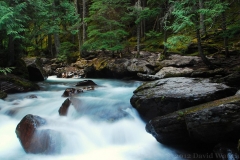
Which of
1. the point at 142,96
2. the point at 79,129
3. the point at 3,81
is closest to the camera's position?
the point at 79,129

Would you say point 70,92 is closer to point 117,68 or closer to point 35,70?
point 117,68

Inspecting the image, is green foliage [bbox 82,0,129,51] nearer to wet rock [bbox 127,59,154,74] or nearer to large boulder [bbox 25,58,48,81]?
wet rock [bbox 127,59,154,74]

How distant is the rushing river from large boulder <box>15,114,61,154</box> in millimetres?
149

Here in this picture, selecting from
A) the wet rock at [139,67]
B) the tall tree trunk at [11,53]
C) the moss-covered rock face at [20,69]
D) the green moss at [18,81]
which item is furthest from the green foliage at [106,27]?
the green moss at [18,81]

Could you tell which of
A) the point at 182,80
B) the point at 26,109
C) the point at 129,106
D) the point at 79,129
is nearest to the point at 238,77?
the point at 182,80

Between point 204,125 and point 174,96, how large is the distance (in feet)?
4.72

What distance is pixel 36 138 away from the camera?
16.7ft

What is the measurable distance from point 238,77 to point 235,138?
329 centimetres

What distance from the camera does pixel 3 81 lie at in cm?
931

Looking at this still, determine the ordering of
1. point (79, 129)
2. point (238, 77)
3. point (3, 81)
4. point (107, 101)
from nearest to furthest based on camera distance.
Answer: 1. point (79, 129)
2. point (238, 77)
3. point (107, 101)
4. point (3, 81)

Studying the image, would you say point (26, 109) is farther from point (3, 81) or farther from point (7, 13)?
point (7, 13)

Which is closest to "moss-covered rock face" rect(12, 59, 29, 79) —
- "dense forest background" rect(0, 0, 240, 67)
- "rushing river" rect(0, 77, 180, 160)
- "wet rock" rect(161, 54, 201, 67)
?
"dense forest background" rect(0, 0, 240, 67)

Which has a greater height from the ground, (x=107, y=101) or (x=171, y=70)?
(x=171, y=70)

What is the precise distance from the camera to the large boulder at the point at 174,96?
5379 mm
